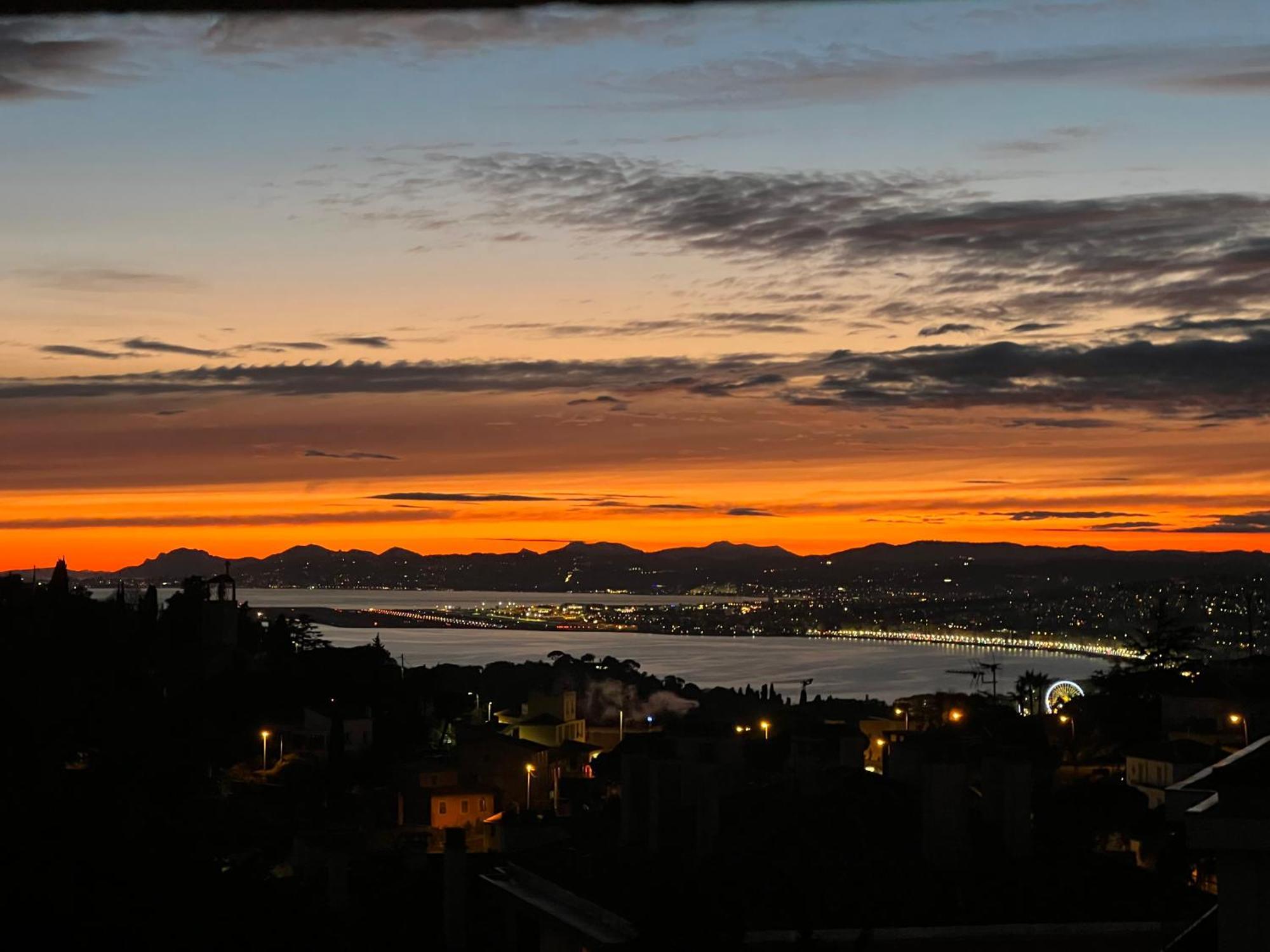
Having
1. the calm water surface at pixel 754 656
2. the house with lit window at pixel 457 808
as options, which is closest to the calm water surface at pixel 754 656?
the calm water surface at pixel 754 656

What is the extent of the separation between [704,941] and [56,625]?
2708 centimetres

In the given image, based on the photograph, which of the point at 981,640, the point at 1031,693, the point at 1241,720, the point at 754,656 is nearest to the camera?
the point at 1241,720

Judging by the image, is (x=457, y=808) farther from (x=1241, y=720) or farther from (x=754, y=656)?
(x=754, y=656)

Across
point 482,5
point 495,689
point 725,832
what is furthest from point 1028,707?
point 482,5

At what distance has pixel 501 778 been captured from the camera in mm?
27375

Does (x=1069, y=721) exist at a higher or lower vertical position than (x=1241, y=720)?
lower

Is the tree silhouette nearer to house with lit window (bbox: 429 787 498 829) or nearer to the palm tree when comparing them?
the palm tree

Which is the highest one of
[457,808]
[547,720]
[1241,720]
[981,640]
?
[1241,720]

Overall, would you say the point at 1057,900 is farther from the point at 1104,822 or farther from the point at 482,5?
the point at 482,5

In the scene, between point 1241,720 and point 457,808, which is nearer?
point 457,808

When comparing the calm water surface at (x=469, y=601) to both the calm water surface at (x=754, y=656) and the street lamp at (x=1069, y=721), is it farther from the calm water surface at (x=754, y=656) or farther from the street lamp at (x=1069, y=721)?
the street lamp at (x=1069, y=721)

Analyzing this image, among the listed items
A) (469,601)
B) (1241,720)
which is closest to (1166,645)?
(1241,720)

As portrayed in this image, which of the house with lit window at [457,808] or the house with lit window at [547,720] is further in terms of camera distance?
the house with lit window at [547,720]

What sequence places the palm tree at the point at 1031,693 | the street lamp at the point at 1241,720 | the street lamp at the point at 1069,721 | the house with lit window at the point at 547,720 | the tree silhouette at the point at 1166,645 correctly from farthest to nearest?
A: the palm tree at the point at 1031,693 → the tree silhouette at the point at 1166,645 → the house with lit window at the point at 547,720 → the street lamp at the point at 1069,721 → the street lamp at the point at 1241,720
